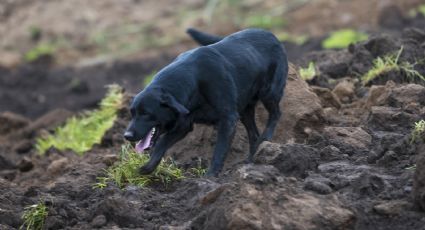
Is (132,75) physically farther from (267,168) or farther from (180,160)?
(267,168)

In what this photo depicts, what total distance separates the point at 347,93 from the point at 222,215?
395cm

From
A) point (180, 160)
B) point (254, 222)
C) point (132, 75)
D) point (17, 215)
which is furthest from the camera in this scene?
point (132, 75)

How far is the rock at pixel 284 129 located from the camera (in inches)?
311

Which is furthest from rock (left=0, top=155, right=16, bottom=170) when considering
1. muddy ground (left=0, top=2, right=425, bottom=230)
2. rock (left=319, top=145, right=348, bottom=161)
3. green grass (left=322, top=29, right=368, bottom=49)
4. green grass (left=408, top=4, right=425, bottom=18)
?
green grass (left=408, top=4, right=425, bottom=18)

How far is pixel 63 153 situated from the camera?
404 inches

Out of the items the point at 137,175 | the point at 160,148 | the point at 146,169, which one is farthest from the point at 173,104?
the point at 137,175

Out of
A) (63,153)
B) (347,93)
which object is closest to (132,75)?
(63,153)

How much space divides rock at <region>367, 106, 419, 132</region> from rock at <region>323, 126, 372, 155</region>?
265mm

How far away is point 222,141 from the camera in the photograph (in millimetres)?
6855

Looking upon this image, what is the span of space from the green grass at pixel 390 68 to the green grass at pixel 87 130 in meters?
2.83

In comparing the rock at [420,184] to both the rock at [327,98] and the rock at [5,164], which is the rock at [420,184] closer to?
the rock at [327,98]

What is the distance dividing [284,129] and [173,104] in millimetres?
1871

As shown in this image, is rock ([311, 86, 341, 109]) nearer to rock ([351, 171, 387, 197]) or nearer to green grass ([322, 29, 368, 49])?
rock ([351, 171, 387, 197])

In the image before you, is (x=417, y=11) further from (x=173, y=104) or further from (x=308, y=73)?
(x=173, y=104)
